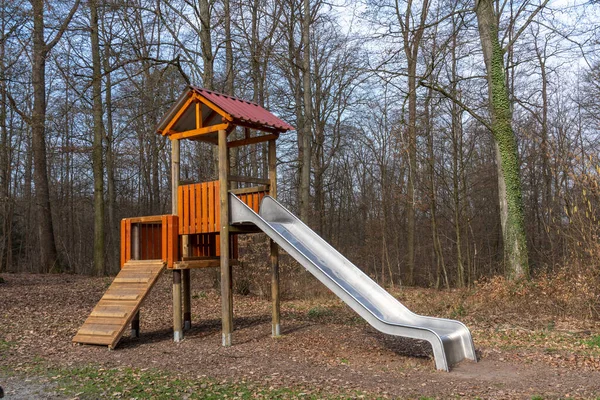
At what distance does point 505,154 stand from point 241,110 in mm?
7188

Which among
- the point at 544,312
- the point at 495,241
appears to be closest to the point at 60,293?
the point at 544,312

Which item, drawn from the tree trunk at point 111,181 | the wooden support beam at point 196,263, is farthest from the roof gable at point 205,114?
the tree trunk at point 111,181

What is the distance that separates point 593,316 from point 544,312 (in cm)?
97

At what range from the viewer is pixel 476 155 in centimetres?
2284

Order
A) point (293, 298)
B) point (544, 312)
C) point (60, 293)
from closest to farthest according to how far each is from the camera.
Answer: point (544, 312)
point (60, 293)
point (293, 298)

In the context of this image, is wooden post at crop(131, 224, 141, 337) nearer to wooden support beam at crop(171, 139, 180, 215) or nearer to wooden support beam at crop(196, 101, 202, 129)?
wooden support beam at crop(171, 139, 180, 215)

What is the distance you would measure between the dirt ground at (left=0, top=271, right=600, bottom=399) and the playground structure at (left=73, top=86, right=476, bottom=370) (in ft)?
1.73

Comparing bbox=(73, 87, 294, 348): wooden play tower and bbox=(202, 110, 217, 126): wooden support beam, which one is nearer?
bbox=(73, 87, 294, 348): wooden play tower

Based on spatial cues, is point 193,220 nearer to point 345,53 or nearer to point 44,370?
point 44,370

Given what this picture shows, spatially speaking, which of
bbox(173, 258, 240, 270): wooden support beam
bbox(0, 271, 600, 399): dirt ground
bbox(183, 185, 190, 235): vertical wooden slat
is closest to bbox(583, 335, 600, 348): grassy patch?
bbox(0, 271, 600, 399): dirt ground

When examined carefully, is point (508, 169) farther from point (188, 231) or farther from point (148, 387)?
point (148, 387)

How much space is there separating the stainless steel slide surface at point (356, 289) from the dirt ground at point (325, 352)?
33cm

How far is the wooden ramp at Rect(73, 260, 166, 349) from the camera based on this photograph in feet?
27.8

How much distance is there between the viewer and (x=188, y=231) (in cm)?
937
